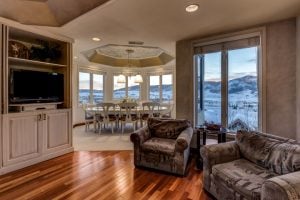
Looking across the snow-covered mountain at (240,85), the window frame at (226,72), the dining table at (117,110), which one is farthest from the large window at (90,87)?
the snow-covered mountain at (240,85)

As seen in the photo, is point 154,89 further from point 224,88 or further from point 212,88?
point 224,88

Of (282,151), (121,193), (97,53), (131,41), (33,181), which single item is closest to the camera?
(282,151)

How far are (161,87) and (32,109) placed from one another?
5.84 m

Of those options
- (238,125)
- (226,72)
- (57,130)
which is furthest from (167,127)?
(57,130)

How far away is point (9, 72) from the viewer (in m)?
3.13

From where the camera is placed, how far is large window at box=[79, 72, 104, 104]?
25.0 ft

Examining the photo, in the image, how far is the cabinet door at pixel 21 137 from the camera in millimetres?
2998

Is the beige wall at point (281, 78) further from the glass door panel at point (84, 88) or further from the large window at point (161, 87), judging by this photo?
the glass door panel at point (84, 88)

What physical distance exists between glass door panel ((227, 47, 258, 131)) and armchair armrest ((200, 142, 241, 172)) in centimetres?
132

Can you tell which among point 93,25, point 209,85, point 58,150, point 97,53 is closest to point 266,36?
point 209,85

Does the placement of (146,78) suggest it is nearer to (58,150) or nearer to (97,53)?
(97,53)

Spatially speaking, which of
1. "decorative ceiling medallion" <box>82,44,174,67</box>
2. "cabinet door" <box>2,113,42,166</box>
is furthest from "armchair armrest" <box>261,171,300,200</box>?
"decorative ceiling medallion" <box>82,44,174,67</box>

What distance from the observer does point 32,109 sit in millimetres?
3357

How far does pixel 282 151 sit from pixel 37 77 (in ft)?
13.0
